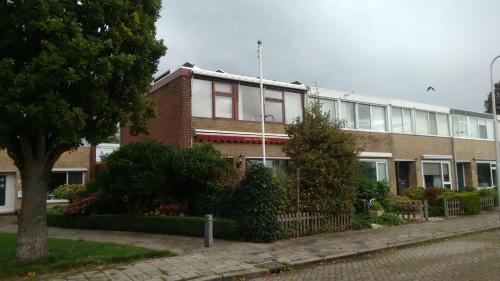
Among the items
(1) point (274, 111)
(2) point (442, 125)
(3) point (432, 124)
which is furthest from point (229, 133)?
(2) point (442, 125)

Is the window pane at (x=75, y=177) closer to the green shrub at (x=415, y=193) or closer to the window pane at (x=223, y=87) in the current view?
the window pane at (x=223, y=87)

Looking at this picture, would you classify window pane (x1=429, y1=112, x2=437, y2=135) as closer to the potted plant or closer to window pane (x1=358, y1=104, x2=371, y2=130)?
window pane (x1=358, y1=104, x2=371, y2=130)

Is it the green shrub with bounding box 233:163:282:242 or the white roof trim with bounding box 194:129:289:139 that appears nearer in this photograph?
the green shrub with bounding box 233:163:282:242

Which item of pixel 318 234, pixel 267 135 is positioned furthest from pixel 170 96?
pixel 318 234

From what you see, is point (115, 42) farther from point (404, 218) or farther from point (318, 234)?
point (404, 218)

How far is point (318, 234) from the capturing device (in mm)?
14258

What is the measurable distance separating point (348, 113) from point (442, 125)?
8718mm

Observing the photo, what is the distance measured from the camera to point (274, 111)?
2073cm

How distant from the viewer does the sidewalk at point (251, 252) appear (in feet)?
29.6

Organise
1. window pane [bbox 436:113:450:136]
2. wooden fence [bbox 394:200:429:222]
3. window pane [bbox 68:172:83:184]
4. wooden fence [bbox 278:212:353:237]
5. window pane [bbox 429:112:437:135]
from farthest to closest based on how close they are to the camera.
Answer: window pane [bbox 436:113:450:136], window pane [bbox 429:112:437:135], window pane [bbox 68:172:83:184], wooden fence [bbox 394:200:429:222], wooden fence [bbox 278:212:353:237]

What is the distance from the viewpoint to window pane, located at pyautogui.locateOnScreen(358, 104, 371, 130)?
24789mm

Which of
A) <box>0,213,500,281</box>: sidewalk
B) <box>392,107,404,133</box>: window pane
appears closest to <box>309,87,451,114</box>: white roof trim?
<box>392,107,404,133</box>: window pane

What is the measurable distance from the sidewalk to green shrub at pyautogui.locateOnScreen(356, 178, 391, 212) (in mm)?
1812

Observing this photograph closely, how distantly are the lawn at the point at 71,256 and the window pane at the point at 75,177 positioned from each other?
46.2 feet
